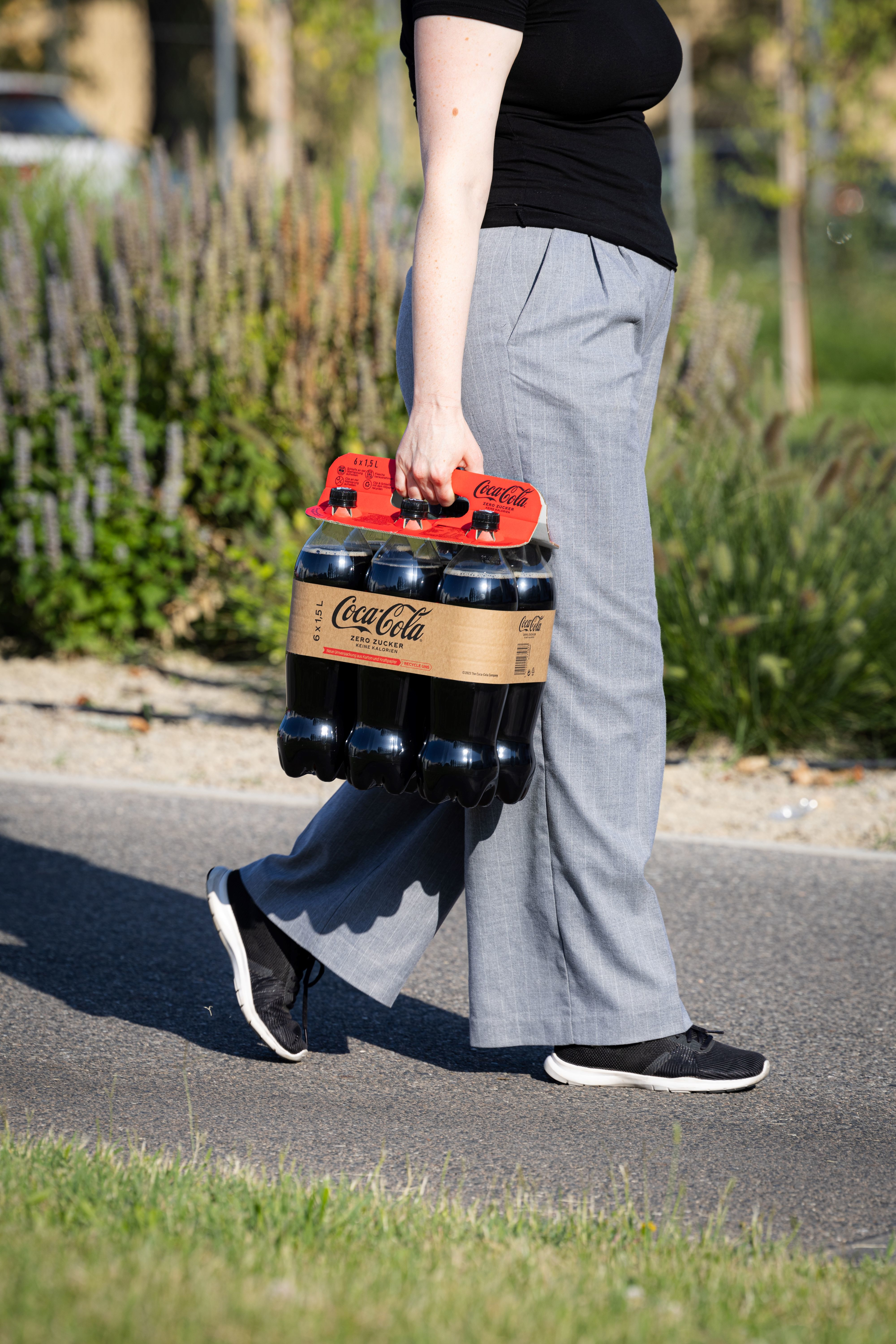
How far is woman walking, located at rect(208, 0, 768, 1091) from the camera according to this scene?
239 cm

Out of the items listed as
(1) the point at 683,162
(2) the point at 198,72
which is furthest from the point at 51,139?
(2) the point at 198,72

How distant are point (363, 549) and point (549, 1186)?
1.04 meters

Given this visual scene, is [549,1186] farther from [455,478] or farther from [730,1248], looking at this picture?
[455,478]

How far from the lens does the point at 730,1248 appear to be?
2062mm

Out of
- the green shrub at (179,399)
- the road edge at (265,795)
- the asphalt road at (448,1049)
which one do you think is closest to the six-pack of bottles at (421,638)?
the asphalt road at (448,1049)

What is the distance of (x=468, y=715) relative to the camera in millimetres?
2361

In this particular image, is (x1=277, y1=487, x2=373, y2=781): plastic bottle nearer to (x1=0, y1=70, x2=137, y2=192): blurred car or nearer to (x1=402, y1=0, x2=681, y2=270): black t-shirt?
(x1=402, y1=0, x2=681, y2=270): black t-shirt

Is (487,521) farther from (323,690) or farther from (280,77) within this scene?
(280,77)

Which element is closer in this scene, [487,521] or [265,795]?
[487,521]

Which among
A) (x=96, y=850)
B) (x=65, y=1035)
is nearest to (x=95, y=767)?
(x=96, y=850)

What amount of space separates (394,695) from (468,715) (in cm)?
14

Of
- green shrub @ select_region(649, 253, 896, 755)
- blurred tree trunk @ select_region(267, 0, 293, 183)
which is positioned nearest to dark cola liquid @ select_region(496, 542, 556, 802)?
green shrub @ select_region(649, 253, 896, 755)

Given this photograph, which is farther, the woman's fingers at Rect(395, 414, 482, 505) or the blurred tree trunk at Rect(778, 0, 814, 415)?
the blurred tree trunk at Rect(778, 0, 814, 415)

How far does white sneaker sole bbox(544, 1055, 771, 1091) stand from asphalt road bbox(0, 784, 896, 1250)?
0.07ft
